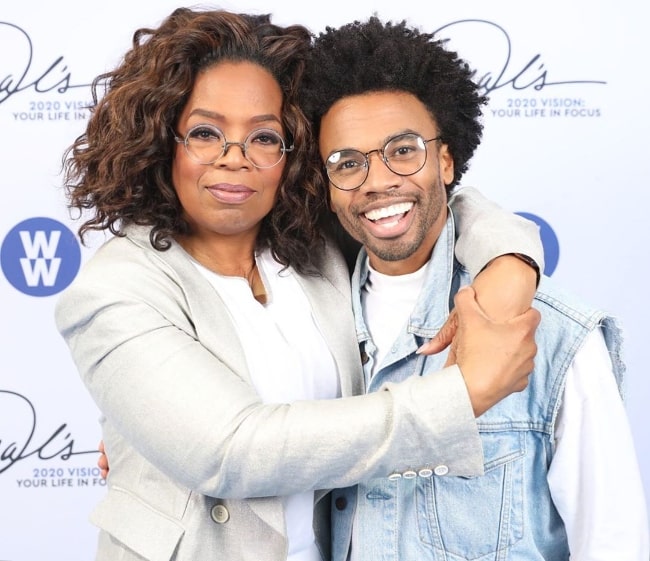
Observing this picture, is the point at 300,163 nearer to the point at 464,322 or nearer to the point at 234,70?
the point at 234,70

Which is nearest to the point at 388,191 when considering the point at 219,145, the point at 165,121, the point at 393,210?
the point at 393,210

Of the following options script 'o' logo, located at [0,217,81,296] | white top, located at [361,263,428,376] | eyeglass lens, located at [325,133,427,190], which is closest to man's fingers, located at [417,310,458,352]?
white top, located at [361,263,428,376]

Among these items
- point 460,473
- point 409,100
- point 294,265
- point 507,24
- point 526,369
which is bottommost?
point 460,473

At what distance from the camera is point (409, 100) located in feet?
5.19

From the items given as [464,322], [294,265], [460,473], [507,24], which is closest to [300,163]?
[294,265]

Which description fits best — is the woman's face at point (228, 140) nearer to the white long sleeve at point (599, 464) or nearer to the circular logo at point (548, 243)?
the white long sleeve at point (599, 464)

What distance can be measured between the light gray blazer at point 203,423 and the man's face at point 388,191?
0.58ft

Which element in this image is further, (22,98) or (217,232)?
(22,98)

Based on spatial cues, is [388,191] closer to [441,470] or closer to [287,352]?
[287,352]

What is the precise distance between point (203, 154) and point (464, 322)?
547mm

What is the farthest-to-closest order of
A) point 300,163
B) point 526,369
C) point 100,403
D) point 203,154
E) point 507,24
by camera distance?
point 507,24 < point 300,163 < point 203,154 < point 100,403 < point 526,369

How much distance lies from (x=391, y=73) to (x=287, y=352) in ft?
1.68

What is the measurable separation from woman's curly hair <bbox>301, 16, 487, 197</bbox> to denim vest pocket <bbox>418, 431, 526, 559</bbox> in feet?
1.92

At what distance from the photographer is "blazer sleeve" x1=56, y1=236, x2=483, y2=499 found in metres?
1.20
